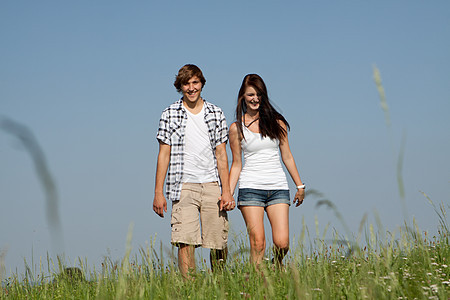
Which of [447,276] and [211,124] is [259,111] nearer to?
[211,124]

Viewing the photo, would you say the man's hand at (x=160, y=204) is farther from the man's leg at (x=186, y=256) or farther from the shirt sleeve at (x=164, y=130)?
the shirt sleeve at (x=164, y=130)

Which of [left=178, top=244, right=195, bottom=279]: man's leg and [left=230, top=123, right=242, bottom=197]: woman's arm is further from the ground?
[left=230, top=123, right=242, bottom=197]: woman's arm

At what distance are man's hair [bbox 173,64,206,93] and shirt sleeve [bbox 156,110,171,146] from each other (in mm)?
453

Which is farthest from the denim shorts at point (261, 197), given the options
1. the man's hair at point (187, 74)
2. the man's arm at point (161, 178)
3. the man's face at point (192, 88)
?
the man's hair at point (187, 74)

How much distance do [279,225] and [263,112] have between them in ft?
5.08

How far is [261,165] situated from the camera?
628 centimetres

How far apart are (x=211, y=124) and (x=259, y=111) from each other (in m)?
0.76

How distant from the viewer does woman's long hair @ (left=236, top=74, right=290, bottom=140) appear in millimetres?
6375

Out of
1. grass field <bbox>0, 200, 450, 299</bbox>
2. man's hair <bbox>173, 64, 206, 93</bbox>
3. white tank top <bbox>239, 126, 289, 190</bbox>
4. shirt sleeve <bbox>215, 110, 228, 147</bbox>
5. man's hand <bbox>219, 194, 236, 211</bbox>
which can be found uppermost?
man's hair <bbox>173, 64, 206, 93</bbox>

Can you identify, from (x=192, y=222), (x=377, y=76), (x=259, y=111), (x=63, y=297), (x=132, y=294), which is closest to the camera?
(x=377, y=76)

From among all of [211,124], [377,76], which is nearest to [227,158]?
[211,124]

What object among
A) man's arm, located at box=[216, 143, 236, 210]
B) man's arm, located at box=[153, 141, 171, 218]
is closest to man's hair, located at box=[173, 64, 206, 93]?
man's arm, located at box=[153, 141, 171, 218]

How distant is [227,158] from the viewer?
6.31 m

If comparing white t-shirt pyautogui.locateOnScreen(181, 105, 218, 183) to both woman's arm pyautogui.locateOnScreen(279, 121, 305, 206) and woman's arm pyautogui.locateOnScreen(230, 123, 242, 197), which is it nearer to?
woman's arm pyautogui.locateOnScreen(230, 123, 242, 197)
